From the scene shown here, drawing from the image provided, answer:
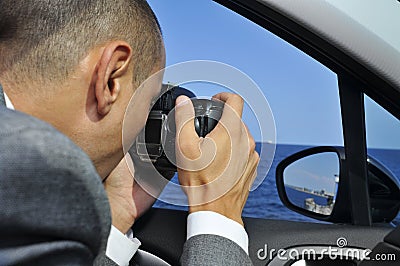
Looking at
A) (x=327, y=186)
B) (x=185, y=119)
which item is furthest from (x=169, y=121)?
(x=327, y=186)

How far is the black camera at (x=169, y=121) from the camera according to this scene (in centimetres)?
122

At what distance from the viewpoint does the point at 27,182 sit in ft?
1.69

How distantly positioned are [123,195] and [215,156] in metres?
0.34

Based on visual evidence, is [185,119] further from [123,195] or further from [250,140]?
[123,195]

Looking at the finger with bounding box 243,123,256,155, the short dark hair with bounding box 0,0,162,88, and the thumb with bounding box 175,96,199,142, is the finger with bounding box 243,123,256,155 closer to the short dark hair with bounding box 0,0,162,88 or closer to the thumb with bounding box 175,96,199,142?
the thumb with bounding box 175,96,199,142

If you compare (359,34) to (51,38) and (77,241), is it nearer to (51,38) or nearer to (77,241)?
(51,38)

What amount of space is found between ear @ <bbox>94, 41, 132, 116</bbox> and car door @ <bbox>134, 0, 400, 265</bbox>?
56cm

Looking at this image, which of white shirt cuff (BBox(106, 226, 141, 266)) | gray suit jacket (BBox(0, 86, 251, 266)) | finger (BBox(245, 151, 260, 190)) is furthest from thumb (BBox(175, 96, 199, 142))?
gray suit jacket (BBox(0, 86, 251, 266))

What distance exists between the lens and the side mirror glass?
1.81 meters

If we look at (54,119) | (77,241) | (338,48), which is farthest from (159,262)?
(77,241)

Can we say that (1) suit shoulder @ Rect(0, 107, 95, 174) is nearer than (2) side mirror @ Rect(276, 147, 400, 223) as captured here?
Yes

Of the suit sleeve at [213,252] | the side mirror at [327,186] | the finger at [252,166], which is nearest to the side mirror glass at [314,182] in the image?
the side mirror at [327,186]

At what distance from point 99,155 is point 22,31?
0.22m

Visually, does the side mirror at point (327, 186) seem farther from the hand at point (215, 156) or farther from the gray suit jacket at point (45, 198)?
the gray suit jacket at point (45, 198)
